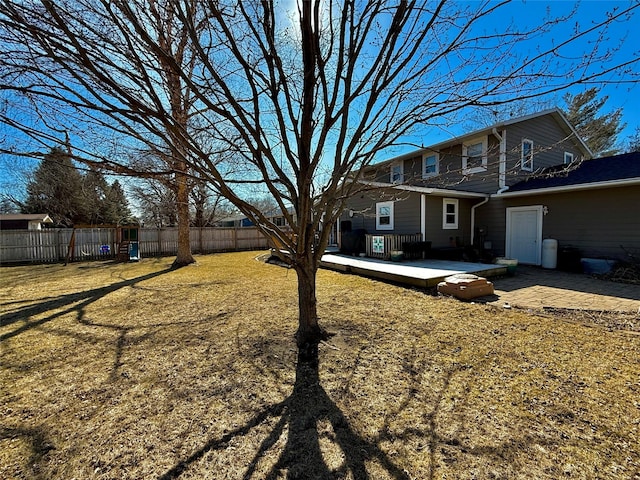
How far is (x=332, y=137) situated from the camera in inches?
A: 150

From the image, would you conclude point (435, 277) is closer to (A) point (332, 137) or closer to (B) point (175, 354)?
(A) point (332, 137)

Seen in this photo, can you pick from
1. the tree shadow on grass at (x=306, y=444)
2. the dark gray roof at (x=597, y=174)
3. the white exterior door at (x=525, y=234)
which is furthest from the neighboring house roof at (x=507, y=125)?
the tree shadow on grass at (x=306, y=444)

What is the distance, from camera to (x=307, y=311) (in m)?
3.37

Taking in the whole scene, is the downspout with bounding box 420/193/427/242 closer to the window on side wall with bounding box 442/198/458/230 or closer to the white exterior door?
the window on side wall with bounding box 442/198/458/230

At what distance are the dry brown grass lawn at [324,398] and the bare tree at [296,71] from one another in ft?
3.27

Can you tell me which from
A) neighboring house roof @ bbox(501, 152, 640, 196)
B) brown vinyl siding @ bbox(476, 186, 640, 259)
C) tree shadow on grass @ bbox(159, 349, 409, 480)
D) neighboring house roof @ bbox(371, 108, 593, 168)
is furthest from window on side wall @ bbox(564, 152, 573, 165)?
tree shadow on grass @ bbox(159, 349, 409, 480)

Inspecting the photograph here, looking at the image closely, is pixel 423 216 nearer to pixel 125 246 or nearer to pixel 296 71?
pixel 296 71

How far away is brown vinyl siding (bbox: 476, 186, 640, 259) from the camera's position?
7.88 metres

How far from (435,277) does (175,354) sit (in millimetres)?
5368

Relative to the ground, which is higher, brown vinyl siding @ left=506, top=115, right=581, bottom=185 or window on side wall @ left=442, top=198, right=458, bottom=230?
brown vinyl siding @ left=506, top=115, right=581, bottom=185

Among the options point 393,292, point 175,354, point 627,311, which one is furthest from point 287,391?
point 627,311

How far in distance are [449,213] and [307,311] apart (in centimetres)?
907

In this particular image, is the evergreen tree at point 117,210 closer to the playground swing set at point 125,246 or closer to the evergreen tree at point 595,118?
the playground swing set at point 125,246

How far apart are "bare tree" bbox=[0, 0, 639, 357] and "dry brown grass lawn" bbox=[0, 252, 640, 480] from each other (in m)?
1.00
